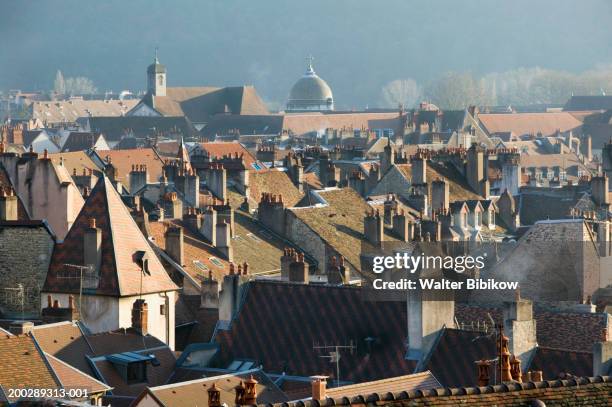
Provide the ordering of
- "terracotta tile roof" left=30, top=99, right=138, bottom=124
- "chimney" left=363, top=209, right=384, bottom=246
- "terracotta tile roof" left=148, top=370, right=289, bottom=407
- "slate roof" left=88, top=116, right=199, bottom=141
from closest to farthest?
"terracotta tile roof" left=148, top=370, right=289, bottom=407 < "chimney" left=363, top=209, right=384, bottom=246 < "slate roof" left=88, top=116, right=199, bottom=141 < "terracotta tile roof" left=30, top=99, right=138, bottom=124

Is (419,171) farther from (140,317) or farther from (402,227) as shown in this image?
(140,317)

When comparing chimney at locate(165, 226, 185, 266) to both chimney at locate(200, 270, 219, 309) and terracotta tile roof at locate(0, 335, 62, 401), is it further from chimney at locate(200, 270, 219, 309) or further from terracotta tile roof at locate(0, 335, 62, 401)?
terracotta tile roof at locate(0, 335, 62, 401)

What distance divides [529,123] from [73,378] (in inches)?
4616

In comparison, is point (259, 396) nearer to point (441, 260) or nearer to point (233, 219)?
point (441, 260)

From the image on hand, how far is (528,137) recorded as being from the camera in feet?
431

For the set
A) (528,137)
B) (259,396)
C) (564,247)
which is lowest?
(259,396)

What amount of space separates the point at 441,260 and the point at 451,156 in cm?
3136

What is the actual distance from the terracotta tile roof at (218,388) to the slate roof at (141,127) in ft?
309

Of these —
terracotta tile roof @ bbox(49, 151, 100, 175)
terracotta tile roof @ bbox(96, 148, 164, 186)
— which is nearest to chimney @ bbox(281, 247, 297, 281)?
terracotta tile roof @ bbox(49, 151, 100, 175)

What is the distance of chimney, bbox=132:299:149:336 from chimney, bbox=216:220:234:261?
10.4m

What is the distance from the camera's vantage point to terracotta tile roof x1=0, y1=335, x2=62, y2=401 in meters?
28.0

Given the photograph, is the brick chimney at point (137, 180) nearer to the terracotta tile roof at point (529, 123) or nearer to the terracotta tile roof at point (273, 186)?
the terracotta tile roof at point (273, 186)

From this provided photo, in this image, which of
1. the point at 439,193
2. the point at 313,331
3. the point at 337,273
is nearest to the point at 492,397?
the point at 313,331

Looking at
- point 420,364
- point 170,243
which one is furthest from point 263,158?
point 420,364
